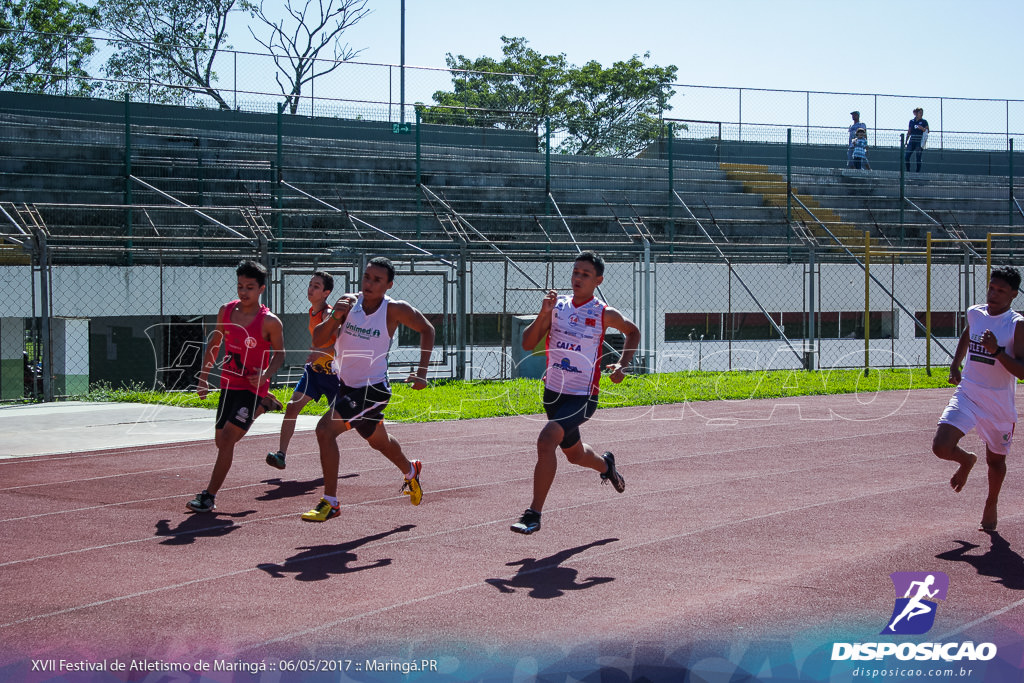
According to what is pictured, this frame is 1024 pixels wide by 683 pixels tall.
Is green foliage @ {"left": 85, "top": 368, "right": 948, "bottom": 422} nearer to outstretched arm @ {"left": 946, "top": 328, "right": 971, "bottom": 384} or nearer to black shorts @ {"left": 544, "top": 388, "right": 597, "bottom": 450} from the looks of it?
black shorts @ {"left": 544, "top": 388, "right": 597, "bottom": 450}

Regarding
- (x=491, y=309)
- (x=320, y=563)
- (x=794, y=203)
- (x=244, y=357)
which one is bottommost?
(x=320, y=563)

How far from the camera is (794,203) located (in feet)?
102

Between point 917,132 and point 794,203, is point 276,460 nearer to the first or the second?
point 794,203

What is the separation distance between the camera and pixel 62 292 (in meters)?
18.9

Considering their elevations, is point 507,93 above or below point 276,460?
above

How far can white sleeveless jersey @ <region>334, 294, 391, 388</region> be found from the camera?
8.06 metres

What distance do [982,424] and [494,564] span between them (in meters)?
3.67

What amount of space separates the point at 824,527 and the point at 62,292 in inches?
600

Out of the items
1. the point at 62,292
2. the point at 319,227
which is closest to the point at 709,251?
the point at 319,227

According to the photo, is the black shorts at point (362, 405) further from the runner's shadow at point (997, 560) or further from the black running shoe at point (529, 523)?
the runner's shadow at point (997, 560)

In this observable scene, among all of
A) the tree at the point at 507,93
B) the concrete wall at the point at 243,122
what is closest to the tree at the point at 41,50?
the concrete wall at the point at 243,122

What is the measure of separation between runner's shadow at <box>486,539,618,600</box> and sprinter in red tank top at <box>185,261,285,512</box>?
271cm

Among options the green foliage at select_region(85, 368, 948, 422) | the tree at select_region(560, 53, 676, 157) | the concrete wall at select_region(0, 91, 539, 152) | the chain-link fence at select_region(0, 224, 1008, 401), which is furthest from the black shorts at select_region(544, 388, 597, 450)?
the tree at select_region(560, 53, 676, 157)

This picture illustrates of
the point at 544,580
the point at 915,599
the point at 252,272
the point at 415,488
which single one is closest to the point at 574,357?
the point at 415,488
